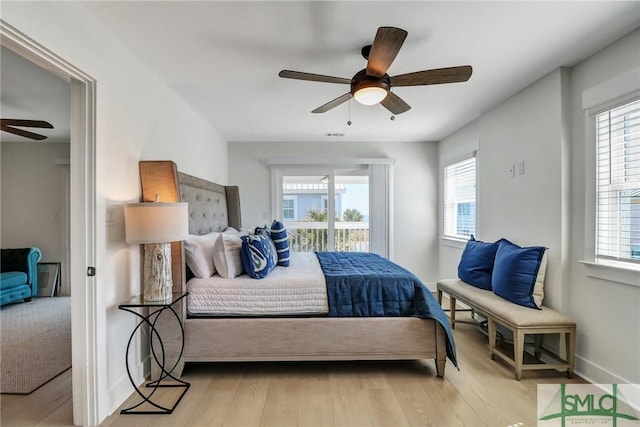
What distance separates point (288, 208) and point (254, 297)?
2.75 metres

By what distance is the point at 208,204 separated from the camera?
11.5ft

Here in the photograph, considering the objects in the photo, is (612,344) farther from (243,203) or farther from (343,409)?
(243,203)

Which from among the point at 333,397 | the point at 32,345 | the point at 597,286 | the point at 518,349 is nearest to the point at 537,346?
the point at 518,349

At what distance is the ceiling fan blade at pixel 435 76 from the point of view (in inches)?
75.8

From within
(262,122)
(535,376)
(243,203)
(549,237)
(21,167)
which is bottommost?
(535,376)

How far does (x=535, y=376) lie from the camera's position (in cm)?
238

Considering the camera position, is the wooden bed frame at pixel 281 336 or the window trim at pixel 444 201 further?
the window trim at pixel 444 201

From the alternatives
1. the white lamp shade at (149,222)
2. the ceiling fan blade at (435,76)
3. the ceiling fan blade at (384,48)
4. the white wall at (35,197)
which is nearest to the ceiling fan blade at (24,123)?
the white lamp shade at (149,222)

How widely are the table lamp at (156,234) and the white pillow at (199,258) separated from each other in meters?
0.27

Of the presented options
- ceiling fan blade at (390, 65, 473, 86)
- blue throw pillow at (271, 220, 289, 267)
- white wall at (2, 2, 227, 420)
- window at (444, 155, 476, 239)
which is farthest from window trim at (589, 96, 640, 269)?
white wall at (2, 2, 227, 420)

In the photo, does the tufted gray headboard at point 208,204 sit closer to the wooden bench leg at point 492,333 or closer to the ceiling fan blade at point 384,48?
the ceiling fan blade at point 384,48

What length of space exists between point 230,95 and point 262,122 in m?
0.89

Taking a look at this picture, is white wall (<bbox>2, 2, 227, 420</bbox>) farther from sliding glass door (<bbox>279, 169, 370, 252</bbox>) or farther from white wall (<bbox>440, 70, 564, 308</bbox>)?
white wall (<bbox>440, 70, 564, 308</bbox>)

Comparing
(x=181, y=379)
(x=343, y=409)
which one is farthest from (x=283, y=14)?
(x=181, y=379)
